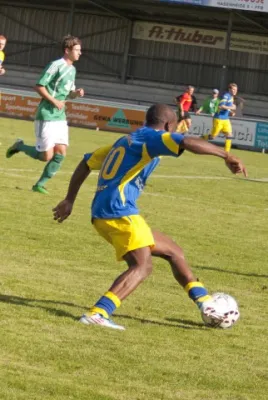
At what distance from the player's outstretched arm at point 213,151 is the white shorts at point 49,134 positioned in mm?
8474

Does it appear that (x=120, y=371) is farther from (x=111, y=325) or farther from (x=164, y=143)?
(x=164, y=143)

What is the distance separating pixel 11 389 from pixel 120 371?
2.71 feet

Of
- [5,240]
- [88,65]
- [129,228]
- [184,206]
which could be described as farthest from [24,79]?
[129,228]

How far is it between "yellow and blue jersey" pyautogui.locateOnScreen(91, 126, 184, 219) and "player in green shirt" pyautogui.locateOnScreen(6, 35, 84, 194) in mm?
7598

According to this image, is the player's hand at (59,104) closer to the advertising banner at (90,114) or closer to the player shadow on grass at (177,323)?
the player shadow on grass at (177,323)

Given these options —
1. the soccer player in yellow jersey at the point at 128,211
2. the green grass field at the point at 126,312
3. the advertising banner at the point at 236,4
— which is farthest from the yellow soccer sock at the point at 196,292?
the advertising banner at the point at 236,4

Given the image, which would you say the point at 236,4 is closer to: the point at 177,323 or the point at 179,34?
the point at 179,34

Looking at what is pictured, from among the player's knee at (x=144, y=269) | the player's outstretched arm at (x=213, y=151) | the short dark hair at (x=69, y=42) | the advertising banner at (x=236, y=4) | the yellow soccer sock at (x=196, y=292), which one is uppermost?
the advertising banner at (x=236, y=4)

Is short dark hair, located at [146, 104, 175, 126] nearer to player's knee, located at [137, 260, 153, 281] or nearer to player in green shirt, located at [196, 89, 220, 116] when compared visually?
player's knee, located at [137, 260, 153, 281]

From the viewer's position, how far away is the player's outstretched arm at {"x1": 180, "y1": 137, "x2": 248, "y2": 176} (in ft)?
22.4

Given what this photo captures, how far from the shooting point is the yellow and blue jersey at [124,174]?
7.32 metres

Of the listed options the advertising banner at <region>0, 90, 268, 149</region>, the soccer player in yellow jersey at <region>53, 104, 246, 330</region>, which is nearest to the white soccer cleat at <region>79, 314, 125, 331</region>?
the soccer player in yellow jersey at <region>53, 104, 246, 330</region>

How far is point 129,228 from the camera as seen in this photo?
24.4ft

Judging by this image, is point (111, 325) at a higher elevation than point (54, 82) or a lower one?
lower
